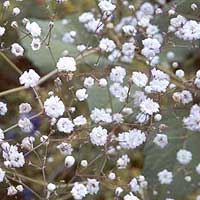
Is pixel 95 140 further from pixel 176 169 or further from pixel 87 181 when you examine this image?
pixel 176 169

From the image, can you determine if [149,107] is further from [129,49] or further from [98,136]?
[129,49]

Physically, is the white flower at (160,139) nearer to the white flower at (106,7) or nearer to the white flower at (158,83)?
the white flower at (158,83)

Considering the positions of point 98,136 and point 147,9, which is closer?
point 98,136

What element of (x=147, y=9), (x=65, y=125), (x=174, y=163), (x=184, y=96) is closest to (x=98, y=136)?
(x=65, y=125)

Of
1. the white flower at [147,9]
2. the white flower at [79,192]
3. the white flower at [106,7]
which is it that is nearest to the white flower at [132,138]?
the white flower at [79,192]

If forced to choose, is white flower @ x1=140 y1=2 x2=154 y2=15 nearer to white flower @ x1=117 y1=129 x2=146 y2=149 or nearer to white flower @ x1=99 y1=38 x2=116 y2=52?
white flower @ x1=99 y1=38 x2=116 y2=52

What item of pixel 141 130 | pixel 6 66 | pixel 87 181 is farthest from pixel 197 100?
pixel 6 66
